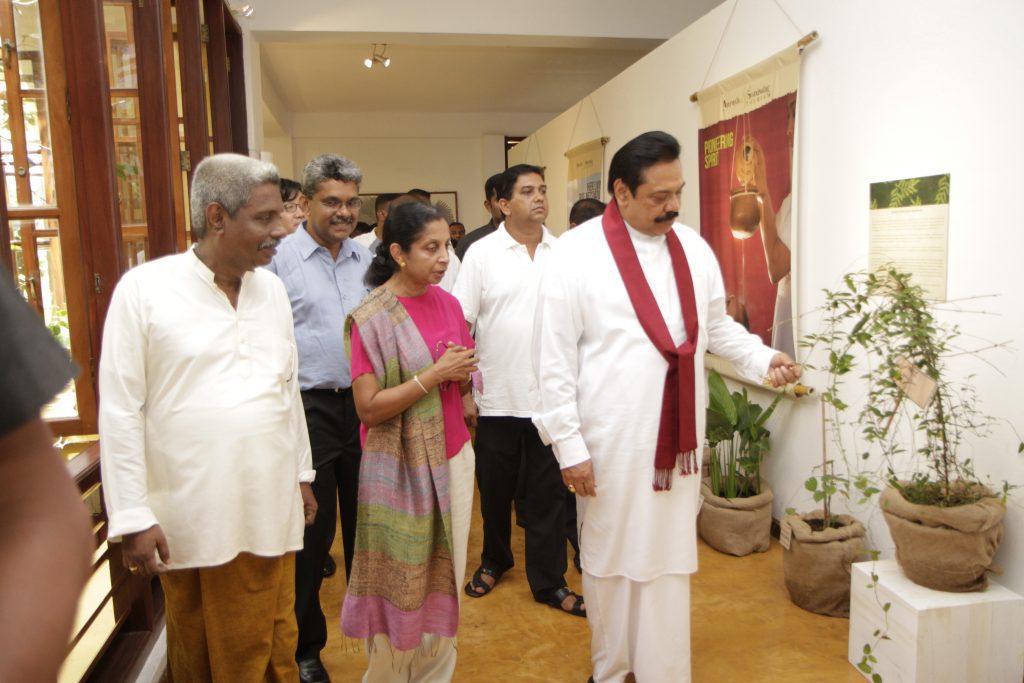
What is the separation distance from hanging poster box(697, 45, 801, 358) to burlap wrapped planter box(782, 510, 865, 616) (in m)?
0.90

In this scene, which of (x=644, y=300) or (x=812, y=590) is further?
(x=812, y=590)

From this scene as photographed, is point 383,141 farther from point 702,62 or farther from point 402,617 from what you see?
point 402,617

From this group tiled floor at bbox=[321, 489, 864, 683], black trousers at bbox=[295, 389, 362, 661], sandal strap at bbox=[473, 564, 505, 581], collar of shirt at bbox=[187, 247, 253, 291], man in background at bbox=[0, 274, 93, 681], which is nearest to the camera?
man in background at bbox=[0, 274, 93, 681]

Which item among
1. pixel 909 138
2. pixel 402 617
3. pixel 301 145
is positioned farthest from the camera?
pixel 301 145

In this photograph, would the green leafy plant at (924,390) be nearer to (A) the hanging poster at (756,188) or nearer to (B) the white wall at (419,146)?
(A) the hanging poster at (756,188)

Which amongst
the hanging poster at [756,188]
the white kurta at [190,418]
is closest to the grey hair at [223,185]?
the white kurta at [190,418]

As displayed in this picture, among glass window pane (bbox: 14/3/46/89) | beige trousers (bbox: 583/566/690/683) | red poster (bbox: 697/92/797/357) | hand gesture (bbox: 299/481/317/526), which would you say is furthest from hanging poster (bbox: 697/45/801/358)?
glass window pane (bbox: 14/3/46/89)

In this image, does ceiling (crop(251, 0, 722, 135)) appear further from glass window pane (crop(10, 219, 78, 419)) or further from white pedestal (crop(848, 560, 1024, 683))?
white pedestal (crop(848, 560, 1024, 683))

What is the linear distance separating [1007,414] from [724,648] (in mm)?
1255

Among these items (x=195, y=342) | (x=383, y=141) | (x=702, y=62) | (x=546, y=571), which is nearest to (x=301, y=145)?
(x=383, y=141)

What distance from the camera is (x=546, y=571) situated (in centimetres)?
320

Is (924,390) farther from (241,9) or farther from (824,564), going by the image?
(241,9)

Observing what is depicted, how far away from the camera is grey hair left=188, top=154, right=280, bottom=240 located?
1.81m

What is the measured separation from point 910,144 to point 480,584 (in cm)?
244
